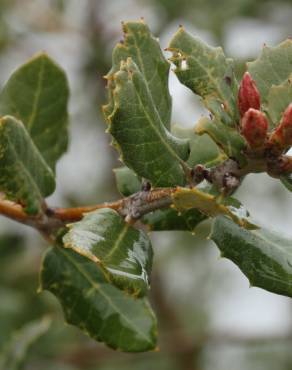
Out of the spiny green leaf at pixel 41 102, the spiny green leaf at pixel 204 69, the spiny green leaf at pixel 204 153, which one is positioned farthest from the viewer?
the spiny green leaf at pixel 41 102

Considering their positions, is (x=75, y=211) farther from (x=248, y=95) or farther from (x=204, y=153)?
(x=248, y=95)

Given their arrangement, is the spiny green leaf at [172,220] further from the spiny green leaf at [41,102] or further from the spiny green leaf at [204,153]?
the spiny green leaf at [41,102]

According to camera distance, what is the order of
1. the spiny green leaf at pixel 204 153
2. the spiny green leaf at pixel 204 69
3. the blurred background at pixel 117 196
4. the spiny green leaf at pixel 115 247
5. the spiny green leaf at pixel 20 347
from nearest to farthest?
the spiny green leaf at pixel 115 247, the spiny green leaf at pixel 204 69, the spiny green leaf at pixel 204 153, the spiny green leaf at pixel 20 347, the blurred background at pixel 117 196

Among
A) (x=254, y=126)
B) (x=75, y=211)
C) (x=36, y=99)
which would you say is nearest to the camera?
(x=254, y=126)

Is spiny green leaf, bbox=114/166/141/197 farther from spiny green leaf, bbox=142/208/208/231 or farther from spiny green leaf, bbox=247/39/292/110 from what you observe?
spiny green leaf, bbox=247/39/292/110

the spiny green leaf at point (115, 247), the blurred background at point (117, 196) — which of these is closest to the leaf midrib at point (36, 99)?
the spiny green leaf at point (115, 247)

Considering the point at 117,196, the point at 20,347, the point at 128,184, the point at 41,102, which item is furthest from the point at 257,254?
the point at 117,196
